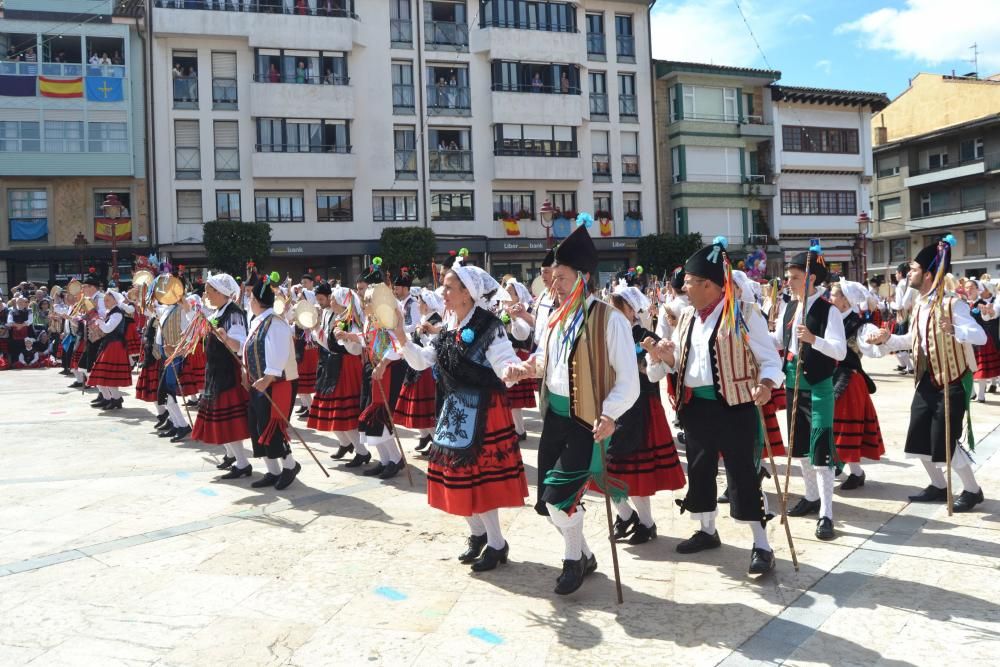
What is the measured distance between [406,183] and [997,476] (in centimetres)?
2791

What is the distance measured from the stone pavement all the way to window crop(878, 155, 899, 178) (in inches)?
1855

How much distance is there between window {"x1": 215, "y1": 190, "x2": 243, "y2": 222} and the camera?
31.0 meters

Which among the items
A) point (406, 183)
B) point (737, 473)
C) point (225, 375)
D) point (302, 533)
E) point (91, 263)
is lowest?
point (302, 533)

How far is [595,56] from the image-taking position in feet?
116

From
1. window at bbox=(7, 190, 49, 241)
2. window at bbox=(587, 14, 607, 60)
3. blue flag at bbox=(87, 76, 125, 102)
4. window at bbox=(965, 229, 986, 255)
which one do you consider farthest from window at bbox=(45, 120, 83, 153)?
window at bbox=(965, 229, 986, 255)

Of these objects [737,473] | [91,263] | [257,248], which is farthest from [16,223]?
[737,473]

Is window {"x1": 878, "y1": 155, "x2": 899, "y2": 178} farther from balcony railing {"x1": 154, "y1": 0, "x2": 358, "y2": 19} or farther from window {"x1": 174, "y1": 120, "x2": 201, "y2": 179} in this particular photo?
window {"x1": 174, "y1": 120, "x2": 201, "y2": 179}

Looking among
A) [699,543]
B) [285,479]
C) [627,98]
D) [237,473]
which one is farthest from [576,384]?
[627,98]

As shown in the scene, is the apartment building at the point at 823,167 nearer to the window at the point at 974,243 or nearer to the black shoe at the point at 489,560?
the window at the point at 974,243

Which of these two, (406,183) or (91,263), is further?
(406,183)

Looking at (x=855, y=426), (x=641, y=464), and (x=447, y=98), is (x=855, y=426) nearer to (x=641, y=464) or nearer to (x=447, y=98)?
(x=641, y=464)

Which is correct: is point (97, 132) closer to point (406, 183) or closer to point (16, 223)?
point (16, 223)

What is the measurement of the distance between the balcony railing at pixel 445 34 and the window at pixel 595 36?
5.80 metres

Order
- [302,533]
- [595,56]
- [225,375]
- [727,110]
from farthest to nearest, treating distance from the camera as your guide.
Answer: [727,110], [595,56], [225,375], [302,533]
